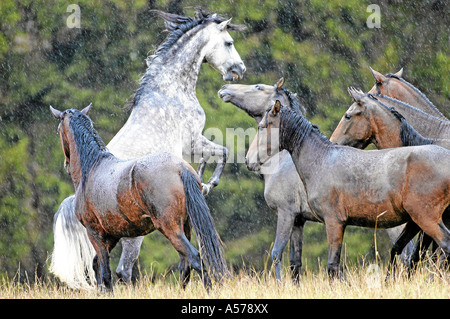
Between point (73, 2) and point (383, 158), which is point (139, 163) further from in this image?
point (73, 2)

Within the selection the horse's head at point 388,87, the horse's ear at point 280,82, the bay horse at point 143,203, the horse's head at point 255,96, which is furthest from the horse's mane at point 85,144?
the horse's head at point 388,87

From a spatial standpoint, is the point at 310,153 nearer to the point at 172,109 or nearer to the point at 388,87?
the point at 388,87

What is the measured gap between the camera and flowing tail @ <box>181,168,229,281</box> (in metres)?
6.10

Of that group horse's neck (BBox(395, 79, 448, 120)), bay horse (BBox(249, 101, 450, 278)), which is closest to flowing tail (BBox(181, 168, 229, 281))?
bay horse (BBox(249, 101, 450, 278))

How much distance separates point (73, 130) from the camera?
22.0ft

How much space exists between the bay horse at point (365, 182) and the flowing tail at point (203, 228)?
0.83 m

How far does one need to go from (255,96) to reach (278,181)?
0.94 metres

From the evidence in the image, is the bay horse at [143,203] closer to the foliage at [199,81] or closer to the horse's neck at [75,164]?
the horse's neck at [75,164]

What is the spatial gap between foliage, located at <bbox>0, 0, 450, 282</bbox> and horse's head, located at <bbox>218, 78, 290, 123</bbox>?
3.52 meters

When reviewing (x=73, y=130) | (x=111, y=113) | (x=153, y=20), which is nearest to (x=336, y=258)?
(x=73, y=130)

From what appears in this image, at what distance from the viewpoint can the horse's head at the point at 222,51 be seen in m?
8.82

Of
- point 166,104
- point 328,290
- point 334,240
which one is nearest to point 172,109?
point 166,104

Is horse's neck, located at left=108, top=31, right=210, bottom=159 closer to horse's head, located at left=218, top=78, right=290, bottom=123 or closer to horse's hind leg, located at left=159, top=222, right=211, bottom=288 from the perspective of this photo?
horse's head, located at left=218, top=78, right=290, bottom=123

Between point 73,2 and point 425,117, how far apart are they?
6.52m
